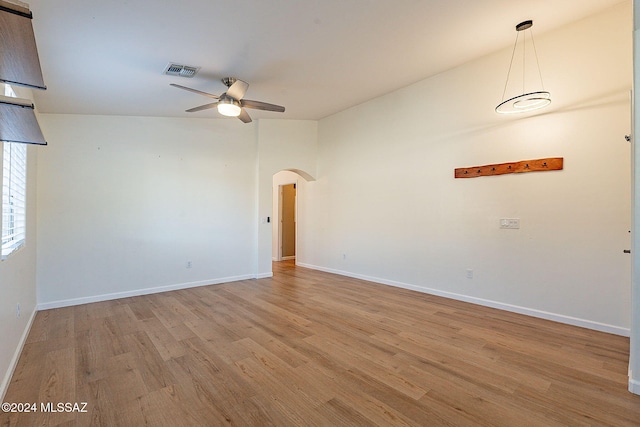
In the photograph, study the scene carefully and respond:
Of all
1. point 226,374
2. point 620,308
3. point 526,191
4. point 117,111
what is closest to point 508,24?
point 526,191

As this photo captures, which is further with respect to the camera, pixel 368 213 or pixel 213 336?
pixel 368 213

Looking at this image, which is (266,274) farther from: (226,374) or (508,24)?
(508,24)

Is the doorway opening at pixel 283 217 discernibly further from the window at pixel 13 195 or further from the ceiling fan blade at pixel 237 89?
the window at pixel 13 195

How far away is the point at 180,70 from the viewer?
3.32m

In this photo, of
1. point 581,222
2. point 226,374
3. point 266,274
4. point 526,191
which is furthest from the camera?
point 266,274

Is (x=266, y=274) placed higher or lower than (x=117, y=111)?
lower

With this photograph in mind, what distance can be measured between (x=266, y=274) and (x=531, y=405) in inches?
183

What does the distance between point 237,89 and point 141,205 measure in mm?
2704

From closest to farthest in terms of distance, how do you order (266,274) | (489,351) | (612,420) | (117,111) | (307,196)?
(612,420)
(489,351)
(117,111)
(266,274)
(307,196)

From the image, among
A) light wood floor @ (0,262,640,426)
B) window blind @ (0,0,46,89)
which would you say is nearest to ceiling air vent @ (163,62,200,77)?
window blind @ (0,0,46,89)

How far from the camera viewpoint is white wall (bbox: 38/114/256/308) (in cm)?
413

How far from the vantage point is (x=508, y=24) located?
3174 millimetres

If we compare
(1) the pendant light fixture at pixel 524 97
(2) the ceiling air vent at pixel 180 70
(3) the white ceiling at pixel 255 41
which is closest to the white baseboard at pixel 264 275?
(3) the white ceiling at pixel 255 41

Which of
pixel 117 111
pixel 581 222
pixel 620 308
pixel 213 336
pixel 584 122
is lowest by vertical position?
pixel 213 336
